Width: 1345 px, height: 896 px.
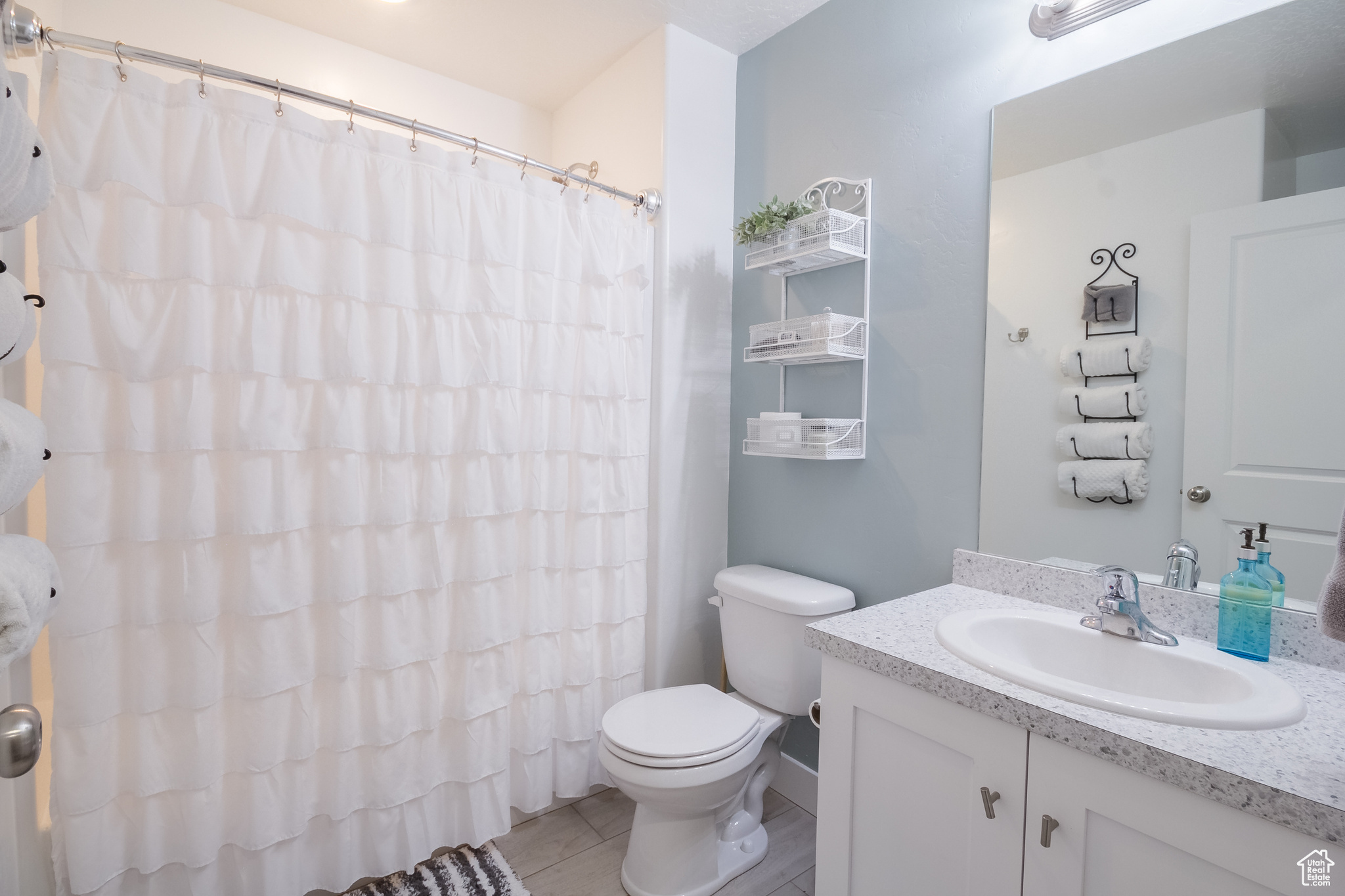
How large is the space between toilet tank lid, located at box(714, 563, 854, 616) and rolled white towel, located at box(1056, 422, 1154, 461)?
70 centimetres

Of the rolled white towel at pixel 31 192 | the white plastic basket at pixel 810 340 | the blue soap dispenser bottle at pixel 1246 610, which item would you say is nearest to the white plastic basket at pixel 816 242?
the white plastic basket at pixel 810 340

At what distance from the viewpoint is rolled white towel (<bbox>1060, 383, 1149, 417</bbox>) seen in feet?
4.40

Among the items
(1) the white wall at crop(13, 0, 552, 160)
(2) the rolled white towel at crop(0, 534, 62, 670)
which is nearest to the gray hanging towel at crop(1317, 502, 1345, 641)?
(2) the rolled white towel at crop(0, 534, 62, 670)

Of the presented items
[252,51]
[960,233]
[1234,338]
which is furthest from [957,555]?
[252,51]

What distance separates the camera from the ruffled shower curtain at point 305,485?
1.32 metres

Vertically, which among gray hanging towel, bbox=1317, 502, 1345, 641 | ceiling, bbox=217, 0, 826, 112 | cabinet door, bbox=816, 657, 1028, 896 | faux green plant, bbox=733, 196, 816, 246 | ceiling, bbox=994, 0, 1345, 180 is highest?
ceiling, bbox=217, 0, 826, 112

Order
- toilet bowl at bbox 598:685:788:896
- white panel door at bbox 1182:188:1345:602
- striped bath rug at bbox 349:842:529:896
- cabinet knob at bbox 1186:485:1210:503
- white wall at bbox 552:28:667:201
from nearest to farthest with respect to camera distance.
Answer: white panel door at bbox 1182:188:1345:602
cabinet knob at bbox 1186:485:1210:503
toilet bowl at bbox 598:685:788:896
striped bath rug at bbox 349:842:529:896
white wall at bbox 552:28:667:201

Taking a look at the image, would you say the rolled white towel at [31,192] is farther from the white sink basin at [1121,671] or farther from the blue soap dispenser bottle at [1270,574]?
the blue soap dispenser bottle at [1270,574]

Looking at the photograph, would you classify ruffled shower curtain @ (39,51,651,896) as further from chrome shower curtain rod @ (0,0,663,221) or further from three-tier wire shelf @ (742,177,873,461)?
three-tier wire shelf @ (742,177,873,461)

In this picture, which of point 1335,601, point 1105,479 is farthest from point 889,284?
point 1335,601

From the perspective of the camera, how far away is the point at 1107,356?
1.38 metres

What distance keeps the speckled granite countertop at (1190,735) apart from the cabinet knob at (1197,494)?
0.98 ft

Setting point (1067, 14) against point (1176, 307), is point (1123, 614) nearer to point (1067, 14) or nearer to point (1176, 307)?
point (1176, 307)

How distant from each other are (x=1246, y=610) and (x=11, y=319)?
1774 millimetres
